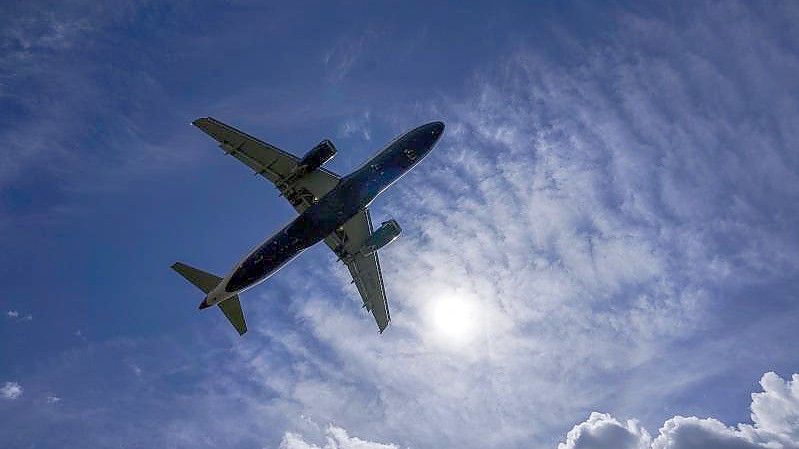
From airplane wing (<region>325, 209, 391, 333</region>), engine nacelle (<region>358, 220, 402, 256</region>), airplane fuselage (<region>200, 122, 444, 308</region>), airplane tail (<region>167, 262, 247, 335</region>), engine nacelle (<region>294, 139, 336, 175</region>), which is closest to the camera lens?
airplane fuselage (<region>200, 122, 444, 308</region>)

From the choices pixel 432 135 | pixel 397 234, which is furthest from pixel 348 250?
pixel 432 135

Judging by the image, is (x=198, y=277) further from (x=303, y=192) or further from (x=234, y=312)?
(x=303, y=192)

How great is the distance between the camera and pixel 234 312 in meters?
56.3

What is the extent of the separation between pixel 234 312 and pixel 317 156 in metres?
19.7

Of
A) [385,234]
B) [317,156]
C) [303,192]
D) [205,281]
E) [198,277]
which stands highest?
[317,156]

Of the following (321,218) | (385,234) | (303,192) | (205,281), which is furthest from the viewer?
(385,234)

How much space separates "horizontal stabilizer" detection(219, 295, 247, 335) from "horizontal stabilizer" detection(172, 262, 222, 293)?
9.01 ft

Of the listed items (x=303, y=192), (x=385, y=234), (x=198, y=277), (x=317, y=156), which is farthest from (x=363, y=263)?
(x=198, y=277)

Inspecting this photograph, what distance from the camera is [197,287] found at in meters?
54.2

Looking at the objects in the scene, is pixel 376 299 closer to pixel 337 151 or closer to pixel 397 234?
pixel 397 234

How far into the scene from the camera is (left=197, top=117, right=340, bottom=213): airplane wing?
51.5 metres

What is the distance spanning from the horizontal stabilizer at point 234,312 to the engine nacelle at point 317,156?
54.1 feet

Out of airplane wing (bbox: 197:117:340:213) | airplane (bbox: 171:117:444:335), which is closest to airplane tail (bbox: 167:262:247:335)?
airplane (bbox: 171:117:444:335)

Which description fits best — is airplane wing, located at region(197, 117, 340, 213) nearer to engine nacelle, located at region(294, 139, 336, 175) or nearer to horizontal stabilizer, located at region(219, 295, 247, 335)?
engine nacelle, located at region(294, 139, 336, 175)
